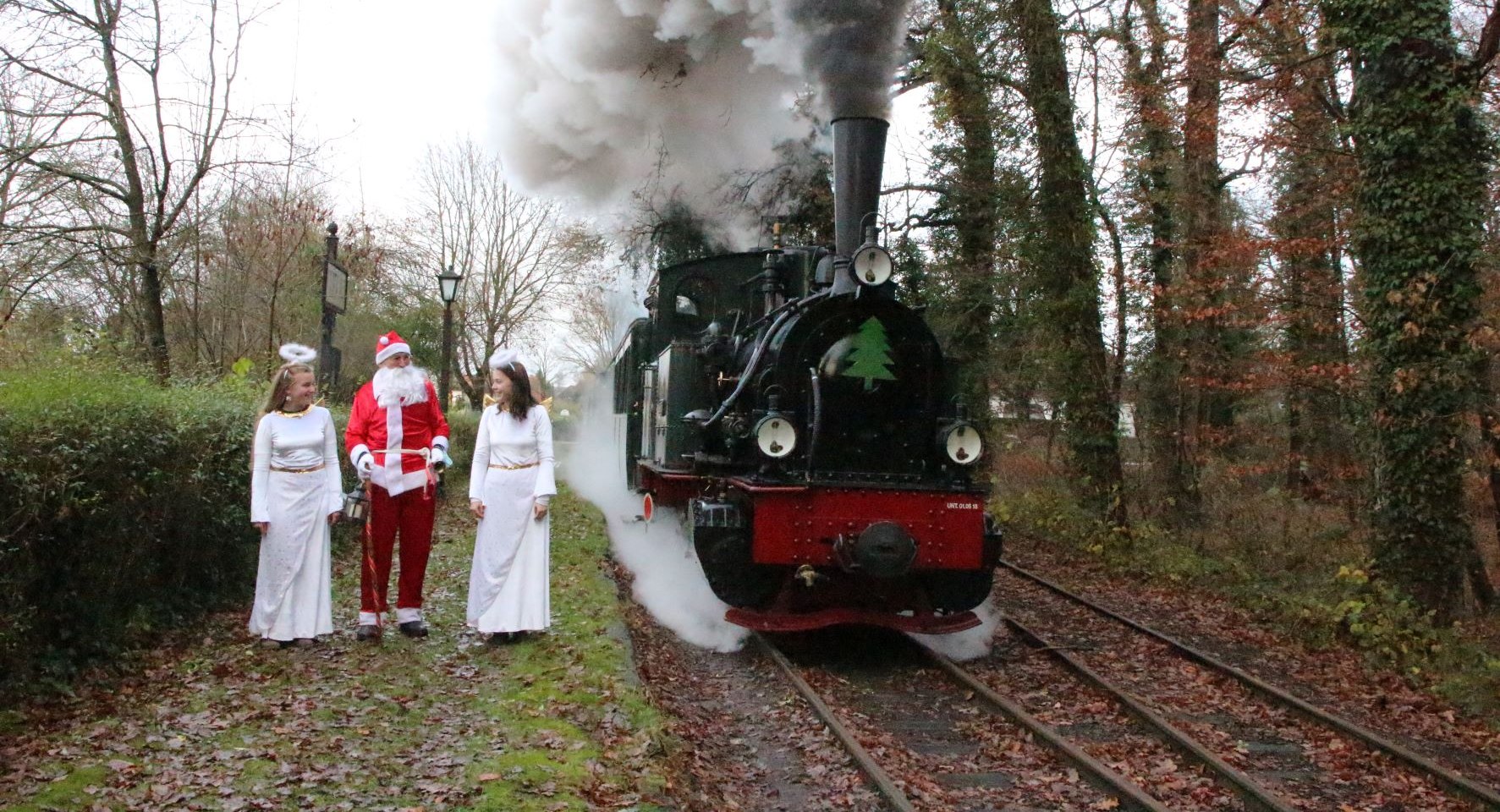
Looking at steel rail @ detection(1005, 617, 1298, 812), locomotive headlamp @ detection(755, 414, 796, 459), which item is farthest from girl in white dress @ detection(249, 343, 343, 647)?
steel rail @ detection(1005, 617, 1298, 812)

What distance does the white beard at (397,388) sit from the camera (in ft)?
20.9

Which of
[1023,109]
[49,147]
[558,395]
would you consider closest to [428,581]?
[49,147]

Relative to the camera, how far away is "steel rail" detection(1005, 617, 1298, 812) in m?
4.62

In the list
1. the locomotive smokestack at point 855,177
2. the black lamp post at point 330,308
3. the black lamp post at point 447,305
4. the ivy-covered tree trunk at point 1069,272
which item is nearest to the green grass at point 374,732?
the locomotive smokestack at point 855,177

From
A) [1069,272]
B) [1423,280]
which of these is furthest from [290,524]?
[1069,272]

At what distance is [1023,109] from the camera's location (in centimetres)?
1509

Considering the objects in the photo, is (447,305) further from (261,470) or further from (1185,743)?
(1185,743)

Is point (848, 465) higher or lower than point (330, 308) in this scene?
lower

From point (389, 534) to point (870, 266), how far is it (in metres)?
3.35

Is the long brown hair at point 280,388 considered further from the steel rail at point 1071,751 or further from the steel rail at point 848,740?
the steel rail at point 1071,751

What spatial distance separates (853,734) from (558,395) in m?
44.1

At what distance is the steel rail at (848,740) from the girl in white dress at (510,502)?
5.26ft

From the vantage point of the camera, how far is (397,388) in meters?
6.39

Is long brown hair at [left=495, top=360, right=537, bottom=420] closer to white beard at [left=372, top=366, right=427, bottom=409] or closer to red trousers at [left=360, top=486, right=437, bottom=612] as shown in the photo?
white beard at [left=372, top=366, right=427, bottom=409]
